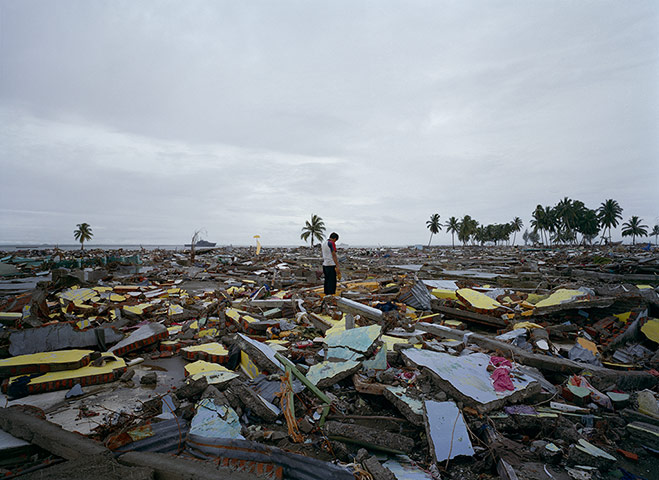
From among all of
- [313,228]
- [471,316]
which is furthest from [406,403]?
[313,228]

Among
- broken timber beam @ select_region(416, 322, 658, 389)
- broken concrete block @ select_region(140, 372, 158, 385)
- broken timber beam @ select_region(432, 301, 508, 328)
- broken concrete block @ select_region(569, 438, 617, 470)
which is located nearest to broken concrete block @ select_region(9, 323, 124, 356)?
broken concrete block @ select_region(140, 372, 158, 385)

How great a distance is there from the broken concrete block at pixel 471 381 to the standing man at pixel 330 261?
474cm

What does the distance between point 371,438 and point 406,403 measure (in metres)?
0.61

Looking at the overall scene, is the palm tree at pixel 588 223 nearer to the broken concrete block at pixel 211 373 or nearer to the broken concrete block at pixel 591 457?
the broken concrete block at pixel 591 457

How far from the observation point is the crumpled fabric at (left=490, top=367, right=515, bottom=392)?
3332 millimetres

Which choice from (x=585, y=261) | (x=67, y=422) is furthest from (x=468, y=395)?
(x=585, y=261)

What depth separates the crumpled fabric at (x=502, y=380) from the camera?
333 centimetres

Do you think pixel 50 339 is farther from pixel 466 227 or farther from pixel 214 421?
pixel 466 227

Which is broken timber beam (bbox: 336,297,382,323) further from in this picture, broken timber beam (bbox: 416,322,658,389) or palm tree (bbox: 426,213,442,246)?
palm tree (bbox: 426,213,442,246)

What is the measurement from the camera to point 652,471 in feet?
8.19

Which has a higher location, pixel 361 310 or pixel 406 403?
pixel 361 310

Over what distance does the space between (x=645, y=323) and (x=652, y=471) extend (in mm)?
3829

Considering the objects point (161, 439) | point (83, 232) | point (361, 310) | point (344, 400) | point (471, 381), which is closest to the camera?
point (161, 439)

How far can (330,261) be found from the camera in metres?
8.73
